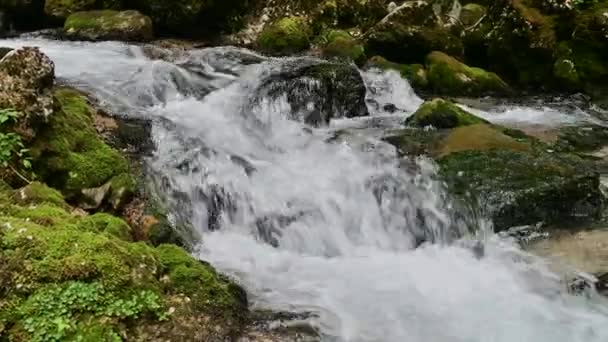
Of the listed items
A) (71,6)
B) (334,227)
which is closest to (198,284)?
(334,227)

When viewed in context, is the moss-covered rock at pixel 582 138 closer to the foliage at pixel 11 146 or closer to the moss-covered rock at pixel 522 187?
the moss-covered rock at pixel 522 187

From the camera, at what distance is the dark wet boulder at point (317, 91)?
1002 centimetres

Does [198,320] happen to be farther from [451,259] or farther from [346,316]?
[451,259]

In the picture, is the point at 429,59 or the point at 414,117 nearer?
the point at 414,117

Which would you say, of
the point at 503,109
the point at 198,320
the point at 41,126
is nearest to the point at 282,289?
the point at 198,320

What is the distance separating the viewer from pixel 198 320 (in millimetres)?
4266

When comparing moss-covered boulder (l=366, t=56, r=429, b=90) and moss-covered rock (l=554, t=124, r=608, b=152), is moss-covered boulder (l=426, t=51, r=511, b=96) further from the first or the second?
moss-covered rock (l=554, t=124, r=608, b=152)

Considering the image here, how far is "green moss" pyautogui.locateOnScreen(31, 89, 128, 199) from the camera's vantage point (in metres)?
6.07

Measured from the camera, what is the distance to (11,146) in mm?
5602

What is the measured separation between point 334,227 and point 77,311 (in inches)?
143

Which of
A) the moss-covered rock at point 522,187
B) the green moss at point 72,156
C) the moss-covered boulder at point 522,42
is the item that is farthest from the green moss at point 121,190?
the moss-covered boulder at point 522,42

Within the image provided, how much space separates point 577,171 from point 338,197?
2.82 m

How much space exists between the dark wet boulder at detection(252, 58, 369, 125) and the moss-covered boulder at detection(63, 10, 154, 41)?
4.87 m

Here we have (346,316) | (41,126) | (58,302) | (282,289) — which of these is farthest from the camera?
(41,126)
